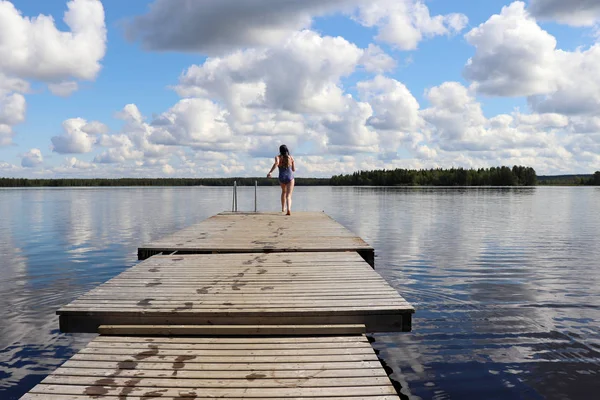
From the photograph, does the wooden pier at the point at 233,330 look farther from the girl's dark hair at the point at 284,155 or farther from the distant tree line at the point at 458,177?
the distant tree line at the point at 458,177

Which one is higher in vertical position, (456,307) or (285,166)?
(285,166)

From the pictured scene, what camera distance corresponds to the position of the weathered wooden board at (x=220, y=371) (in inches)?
154

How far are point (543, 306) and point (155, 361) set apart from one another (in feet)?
28.6

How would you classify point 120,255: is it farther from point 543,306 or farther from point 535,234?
point 535,234

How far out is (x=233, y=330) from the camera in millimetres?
5543

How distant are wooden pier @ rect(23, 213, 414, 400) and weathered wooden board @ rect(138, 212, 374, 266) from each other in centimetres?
142

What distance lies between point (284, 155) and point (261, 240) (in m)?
6.28

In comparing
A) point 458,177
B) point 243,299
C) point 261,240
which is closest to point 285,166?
point 261,240

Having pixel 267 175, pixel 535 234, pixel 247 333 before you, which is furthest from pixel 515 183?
pixel 247 333

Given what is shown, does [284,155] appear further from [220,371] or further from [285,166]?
[220,371]

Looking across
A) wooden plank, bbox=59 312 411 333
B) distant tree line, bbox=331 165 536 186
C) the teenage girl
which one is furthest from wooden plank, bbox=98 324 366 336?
distant tree line, bbox=331 165 536 186

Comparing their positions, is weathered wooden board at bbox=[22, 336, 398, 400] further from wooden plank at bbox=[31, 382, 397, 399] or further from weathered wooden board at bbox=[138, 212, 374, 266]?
weathered wooden board at bbox=[138, 212, 374, 266]

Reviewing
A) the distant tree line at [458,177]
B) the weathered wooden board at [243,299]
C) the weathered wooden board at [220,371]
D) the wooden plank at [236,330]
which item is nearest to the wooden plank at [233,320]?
the weathered wooden board at [243,299]

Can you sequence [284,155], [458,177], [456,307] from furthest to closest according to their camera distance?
[458,177] < [284,155] < [456,307]
